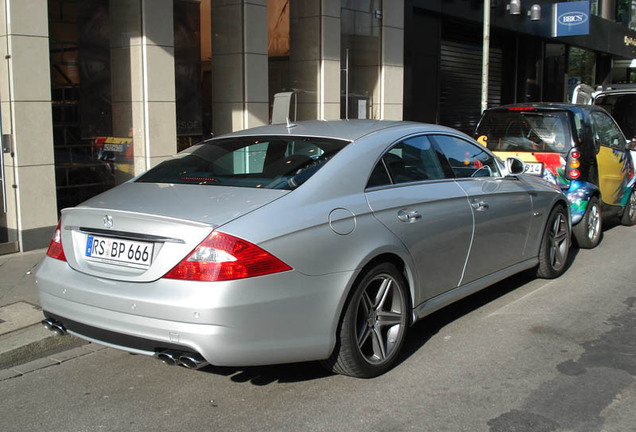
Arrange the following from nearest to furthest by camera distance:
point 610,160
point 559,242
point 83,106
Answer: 1. point 559,242
2. point 610,160
3. point 83,106

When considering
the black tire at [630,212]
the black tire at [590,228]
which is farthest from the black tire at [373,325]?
the black tire at [630,212]

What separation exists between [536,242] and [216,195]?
3.67 m

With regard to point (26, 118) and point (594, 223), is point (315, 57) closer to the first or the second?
point (26, 118)

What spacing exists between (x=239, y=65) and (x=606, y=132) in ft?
18.7

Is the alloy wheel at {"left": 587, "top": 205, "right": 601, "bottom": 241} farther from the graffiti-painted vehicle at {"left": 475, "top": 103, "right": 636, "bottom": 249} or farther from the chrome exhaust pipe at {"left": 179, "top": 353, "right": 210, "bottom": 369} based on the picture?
the chrome exhaust pipe at {"left": 179, "top": 353, "right": 210, "bottom": 369}

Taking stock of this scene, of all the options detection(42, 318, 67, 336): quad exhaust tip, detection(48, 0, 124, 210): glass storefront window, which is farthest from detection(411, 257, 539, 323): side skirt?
detection(48, 0, 124, 210): glass storefront window

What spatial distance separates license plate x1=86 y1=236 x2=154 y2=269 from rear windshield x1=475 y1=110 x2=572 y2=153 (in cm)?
616

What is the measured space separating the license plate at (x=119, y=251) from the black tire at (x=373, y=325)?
1.22 metres

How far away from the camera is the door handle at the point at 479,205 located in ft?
17.5

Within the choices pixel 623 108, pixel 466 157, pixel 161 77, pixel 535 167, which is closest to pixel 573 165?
pixel 535 167

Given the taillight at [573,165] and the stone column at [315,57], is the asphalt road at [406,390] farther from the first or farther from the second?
the stone column at [315,57]

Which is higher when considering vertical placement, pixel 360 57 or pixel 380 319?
pixel 360 57

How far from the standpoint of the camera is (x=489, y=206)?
218 inches

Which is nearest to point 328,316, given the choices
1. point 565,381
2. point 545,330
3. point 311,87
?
point 565,381
